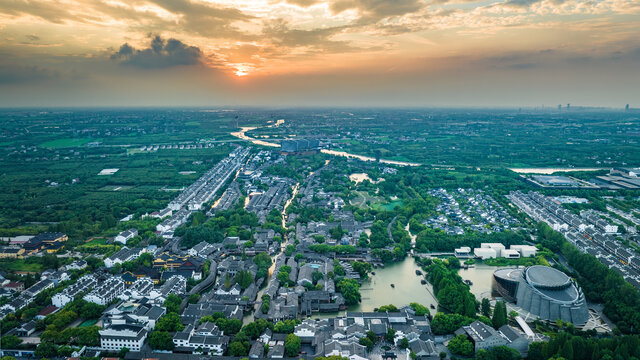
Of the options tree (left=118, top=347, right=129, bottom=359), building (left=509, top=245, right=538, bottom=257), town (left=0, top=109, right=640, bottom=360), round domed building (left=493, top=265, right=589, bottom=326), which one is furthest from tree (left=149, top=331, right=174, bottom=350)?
building (left=509, top=245, right=538, bottom=257)

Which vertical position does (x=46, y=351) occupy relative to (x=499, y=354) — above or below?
above

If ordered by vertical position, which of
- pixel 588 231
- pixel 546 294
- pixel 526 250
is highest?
pixel 546 294

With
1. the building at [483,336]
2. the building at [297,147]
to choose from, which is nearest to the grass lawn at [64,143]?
the building at [297,147]

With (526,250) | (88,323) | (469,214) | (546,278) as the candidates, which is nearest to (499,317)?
(546,278)

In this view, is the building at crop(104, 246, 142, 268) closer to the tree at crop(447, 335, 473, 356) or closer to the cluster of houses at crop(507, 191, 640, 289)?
the tree at crop(447, 335, 473, 356)

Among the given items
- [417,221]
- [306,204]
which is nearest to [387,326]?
[417,221]

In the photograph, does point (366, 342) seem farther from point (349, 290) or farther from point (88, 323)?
point (88, 323)

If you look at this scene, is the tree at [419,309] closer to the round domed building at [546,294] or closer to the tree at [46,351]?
the round domed building at [546,294]

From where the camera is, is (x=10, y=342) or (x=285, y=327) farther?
(x=285, y=327)
